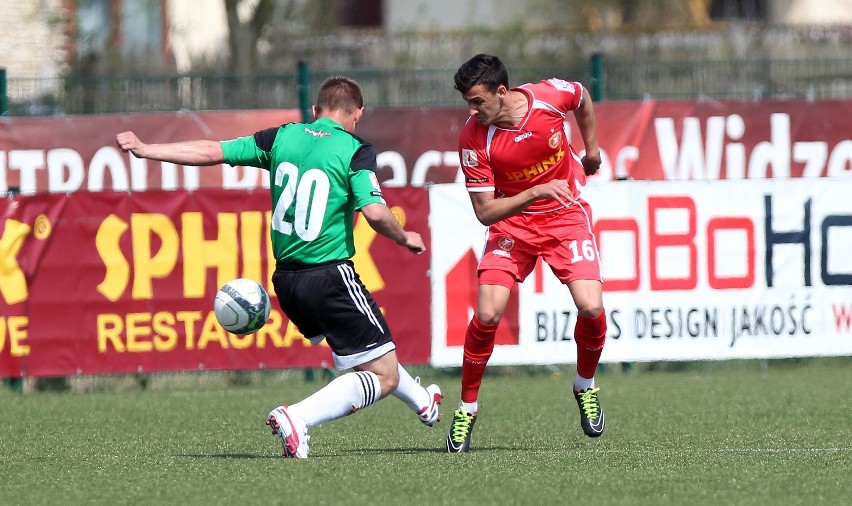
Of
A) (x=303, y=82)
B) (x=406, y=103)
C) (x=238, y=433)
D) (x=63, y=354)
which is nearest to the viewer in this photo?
(x=238, y=433)

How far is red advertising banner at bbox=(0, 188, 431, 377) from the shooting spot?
12453 mm

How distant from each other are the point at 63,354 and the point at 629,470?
642cm

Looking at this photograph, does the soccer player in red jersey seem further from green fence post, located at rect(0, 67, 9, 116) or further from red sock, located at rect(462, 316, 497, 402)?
green fence post, located at rect(0, 67, 9, 116)

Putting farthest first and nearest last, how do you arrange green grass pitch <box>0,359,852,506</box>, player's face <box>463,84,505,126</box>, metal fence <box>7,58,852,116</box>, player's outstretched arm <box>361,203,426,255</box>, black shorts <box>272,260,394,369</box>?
1. metal fence <box>7,58,852,116</box>
2. player's face <box>463,84,505,126</box>
3. black shorts <box>272,260,394,369</box>
4. player's outstretched arm <box>361,203,426,255</box>
5. green grass pitch <box>0,359,852,506</box>

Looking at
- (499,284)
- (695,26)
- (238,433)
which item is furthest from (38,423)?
(695,26)

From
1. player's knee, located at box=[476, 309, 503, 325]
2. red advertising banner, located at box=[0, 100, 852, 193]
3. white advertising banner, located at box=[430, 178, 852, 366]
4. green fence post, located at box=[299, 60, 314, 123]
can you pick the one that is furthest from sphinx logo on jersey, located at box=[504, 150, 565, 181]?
green fence post, located at box=[299, 60, 314, 123]

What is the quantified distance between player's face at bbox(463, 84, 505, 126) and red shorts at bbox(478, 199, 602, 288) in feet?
2.32

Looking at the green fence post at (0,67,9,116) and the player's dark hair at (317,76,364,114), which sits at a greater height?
the green fence post at (0,67,9,116)

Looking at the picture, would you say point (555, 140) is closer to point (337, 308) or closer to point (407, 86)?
point (337, 308)

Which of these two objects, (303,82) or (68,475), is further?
(303,82)

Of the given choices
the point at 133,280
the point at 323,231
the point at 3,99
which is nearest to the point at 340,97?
the point at 323,231

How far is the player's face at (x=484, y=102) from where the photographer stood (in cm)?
803

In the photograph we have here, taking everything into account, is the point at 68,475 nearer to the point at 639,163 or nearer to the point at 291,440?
the point at 291,440

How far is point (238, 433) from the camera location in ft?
31.5
